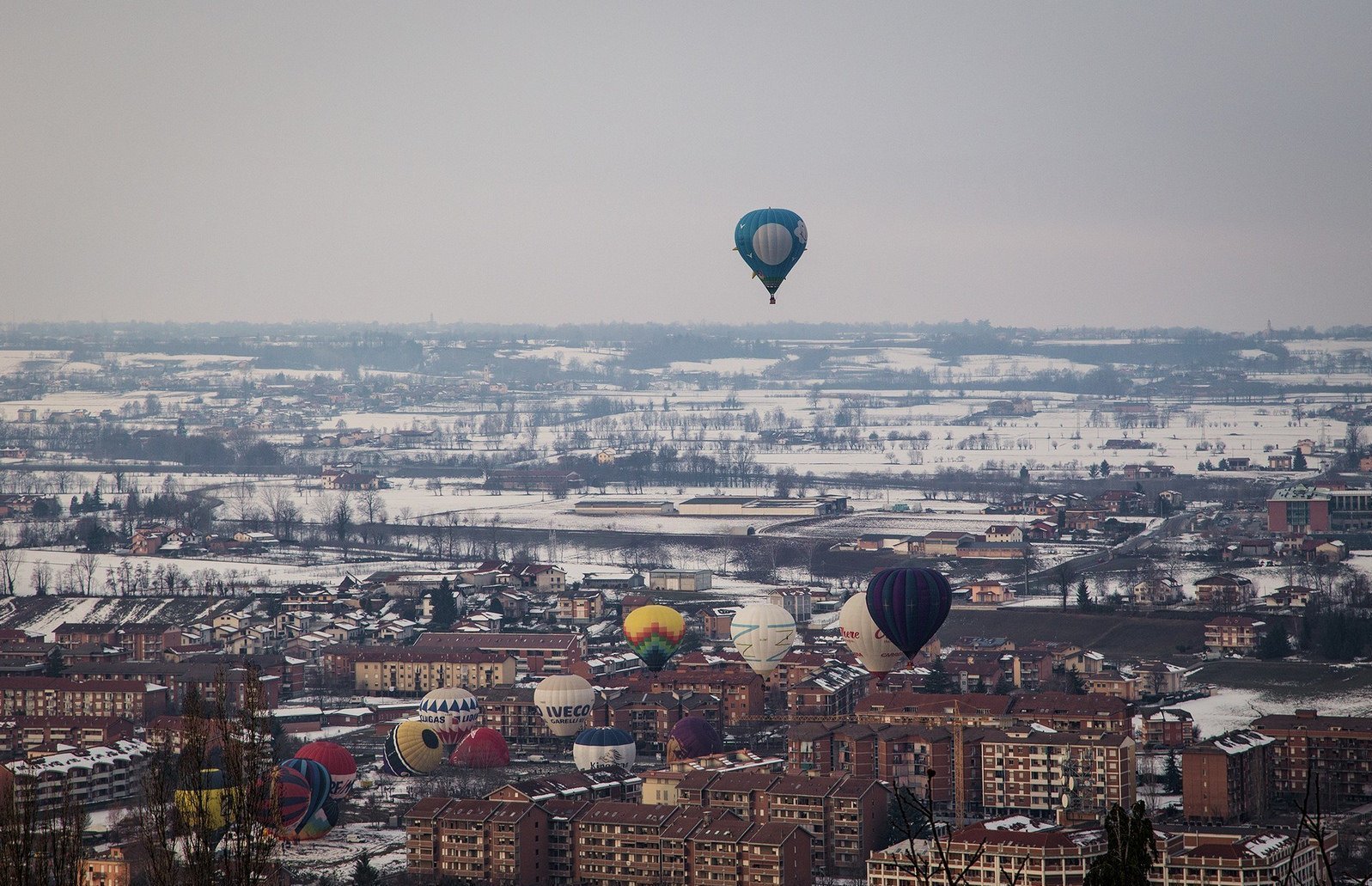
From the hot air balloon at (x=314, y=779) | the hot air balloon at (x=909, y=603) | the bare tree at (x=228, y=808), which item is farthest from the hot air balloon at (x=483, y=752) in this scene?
the bare tree at (x=228, y=808)

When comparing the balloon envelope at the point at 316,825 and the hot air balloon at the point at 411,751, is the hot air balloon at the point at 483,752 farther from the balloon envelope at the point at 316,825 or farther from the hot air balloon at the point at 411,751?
the balloon envelope at the point at 316,825

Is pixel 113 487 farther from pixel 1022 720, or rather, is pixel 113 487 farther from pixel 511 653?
pixel 1022 720

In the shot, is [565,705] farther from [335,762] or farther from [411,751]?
[335,762]

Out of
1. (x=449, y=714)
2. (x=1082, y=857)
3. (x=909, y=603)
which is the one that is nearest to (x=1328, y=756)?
(x=909, y=603)

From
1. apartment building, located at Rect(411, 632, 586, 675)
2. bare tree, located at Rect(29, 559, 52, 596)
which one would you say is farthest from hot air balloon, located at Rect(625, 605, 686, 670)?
bare tree, located at Rect(29, 559, 52, 596)

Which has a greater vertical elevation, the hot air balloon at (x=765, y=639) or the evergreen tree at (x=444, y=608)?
the hot air balloon at (x=765, y=639)

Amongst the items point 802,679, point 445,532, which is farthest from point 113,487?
point 802,679
